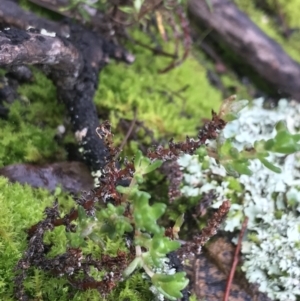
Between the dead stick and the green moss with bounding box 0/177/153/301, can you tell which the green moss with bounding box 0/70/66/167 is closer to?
the green moss with bounding box 0/177/153/301

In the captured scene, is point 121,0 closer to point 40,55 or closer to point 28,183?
point 40,55

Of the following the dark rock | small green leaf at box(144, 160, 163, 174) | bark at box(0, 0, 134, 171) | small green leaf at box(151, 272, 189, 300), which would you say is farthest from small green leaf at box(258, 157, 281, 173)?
the dark rock

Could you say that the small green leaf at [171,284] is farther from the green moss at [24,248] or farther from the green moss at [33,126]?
the green moss at [33,126]

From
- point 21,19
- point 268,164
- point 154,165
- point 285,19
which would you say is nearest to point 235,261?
point 268,164

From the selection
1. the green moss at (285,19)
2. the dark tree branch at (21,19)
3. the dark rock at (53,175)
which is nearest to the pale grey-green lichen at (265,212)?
the dark rock at (53,175)

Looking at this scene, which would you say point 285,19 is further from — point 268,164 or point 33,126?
point 268,164

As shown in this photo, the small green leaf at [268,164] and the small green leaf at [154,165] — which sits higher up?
the small green leaf at [268,164]

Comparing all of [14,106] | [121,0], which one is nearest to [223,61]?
[121,0]
